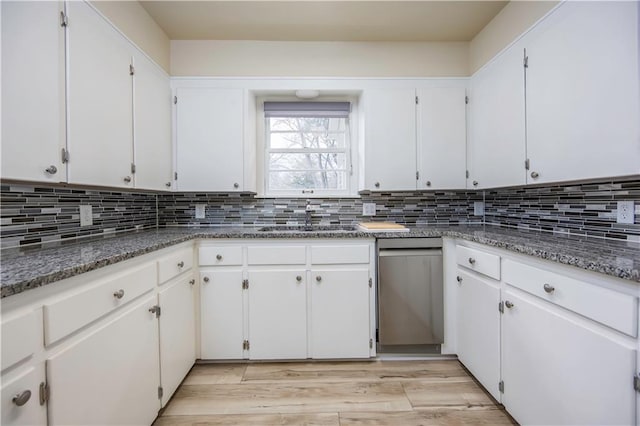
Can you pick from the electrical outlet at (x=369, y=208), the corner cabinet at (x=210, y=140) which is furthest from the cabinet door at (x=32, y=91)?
the electrical outlet at (x=369, y=208)

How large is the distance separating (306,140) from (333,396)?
6.75 ft

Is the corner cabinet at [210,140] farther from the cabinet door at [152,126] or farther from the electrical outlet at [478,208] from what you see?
the electrical outlet at [478,208]

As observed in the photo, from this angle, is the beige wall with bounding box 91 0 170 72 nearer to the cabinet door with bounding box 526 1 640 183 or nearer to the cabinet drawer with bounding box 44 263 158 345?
the cabinet drawer with bounding box 44 263 158 345

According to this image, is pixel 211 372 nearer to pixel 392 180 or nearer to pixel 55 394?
pixel 55 394

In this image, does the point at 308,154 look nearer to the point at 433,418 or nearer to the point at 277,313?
the point at 277,313

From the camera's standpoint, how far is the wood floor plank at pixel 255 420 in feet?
4.70

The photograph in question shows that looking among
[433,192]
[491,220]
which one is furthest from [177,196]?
[491,220]

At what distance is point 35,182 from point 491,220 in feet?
9.99

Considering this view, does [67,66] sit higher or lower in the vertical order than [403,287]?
higher

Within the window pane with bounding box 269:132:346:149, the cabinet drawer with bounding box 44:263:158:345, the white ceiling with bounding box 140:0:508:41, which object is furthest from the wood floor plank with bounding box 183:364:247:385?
the white ceiling with bounding box 140:0:508:41

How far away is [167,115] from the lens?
2.15 meters

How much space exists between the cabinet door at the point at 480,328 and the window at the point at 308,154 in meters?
1.31

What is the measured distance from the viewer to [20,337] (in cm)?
74

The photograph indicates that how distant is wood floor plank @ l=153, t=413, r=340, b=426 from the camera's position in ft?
4.70
